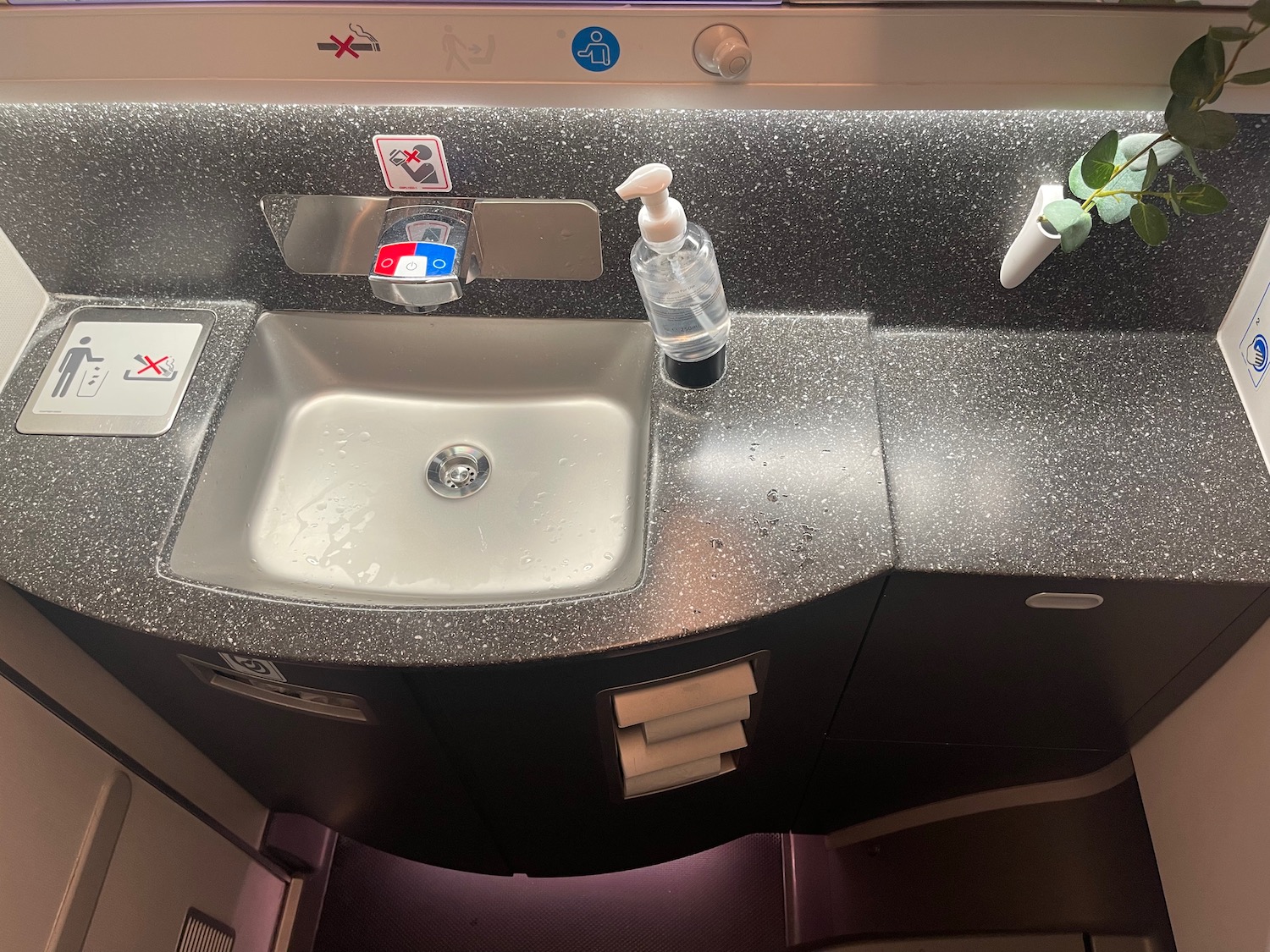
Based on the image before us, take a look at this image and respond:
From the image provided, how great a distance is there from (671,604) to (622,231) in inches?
15.0

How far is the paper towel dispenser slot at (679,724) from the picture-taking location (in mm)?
838

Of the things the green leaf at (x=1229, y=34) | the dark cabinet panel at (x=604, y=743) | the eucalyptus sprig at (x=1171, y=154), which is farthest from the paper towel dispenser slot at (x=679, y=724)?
the green leaf at (x=1229, y=34)

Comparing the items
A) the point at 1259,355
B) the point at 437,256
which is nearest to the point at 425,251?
the point at 437,256

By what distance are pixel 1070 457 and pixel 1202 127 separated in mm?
298

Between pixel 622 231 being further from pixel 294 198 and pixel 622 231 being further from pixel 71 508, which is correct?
pixel 71 508

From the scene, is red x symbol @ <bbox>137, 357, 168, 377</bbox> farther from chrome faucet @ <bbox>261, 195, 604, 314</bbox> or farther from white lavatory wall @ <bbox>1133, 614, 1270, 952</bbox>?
white lavatory wall @ <bbox>1133, 614, 1270, 952</bbox>

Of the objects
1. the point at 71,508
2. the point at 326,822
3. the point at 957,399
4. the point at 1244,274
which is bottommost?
the point at 326,822

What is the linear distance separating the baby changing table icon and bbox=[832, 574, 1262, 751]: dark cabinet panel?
759mm

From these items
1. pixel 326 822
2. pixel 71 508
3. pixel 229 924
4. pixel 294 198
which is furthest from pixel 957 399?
pixel 229 924

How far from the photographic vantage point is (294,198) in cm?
87

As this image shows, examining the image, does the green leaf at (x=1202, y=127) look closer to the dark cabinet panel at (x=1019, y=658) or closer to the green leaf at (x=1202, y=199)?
the green leaf at (x=1202, y=199)

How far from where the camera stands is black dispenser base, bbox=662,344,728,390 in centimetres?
86

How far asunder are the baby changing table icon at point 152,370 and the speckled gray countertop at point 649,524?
3 centimetres

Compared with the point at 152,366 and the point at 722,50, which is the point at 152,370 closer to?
the point at 152,366
